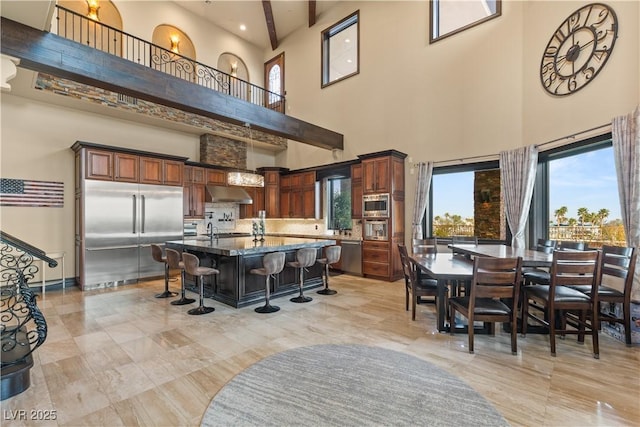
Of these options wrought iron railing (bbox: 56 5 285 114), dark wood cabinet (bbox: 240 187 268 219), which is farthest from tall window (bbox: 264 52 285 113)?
dark wood cabinet (bbox: 240 187 268 219)

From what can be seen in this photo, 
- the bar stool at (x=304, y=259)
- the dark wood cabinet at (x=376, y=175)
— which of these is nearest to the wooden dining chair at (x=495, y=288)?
the bar stool at (x=304, y=259)

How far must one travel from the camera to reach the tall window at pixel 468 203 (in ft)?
19.3

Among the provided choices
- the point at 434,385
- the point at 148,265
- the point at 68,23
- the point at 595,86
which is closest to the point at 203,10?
the point at 68,23

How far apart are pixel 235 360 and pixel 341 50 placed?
8.68 metres

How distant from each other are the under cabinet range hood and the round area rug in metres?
5.63

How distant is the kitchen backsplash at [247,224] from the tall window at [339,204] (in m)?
0.22

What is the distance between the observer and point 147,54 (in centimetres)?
775

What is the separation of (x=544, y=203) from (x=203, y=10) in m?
9.91

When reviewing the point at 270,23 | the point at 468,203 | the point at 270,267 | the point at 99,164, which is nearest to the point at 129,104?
the point at 99,164

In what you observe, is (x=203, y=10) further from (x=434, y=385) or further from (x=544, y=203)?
(x=434, y=385)

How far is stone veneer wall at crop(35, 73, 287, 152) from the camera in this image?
210 inches

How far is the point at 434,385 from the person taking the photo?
8.13ft

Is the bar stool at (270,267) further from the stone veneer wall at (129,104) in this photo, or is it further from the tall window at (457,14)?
the tall window at (457,14)

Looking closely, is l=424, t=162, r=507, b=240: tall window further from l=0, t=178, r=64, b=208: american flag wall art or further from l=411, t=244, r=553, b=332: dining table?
l=0, t=178, r=64, b=208: american flag wall art
